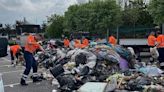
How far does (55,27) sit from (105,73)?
174 feet

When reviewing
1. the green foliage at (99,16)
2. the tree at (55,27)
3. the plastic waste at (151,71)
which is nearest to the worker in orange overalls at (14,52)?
the plastic waste at (151,71)

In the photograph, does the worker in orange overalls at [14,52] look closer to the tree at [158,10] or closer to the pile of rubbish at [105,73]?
the pile of rubbish at [105,73]

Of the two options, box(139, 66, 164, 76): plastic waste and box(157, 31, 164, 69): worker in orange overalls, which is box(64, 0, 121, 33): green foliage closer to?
box(157, 31, 164, 69): worker in orange overalls

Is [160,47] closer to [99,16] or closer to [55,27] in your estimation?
[99,16]

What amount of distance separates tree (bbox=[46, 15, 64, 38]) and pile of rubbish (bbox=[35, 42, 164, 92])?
4720 cm

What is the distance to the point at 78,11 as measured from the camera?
4650cm

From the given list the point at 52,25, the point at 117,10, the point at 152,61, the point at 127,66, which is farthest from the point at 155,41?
the point at 52,25

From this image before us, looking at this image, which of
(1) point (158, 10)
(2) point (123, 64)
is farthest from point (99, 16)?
(2) point (123, 64)

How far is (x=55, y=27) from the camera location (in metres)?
67.5

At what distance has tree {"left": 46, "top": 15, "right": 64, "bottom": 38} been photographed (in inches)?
2598

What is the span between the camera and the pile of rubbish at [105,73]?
12336mm

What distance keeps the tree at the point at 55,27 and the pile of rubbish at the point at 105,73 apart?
155 feet

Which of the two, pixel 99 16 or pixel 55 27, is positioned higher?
pixel 99 16

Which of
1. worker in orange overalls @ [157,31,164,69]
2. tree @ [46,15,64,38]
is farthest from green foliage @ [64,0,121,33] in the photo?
tree @ [46,15,64,38]
